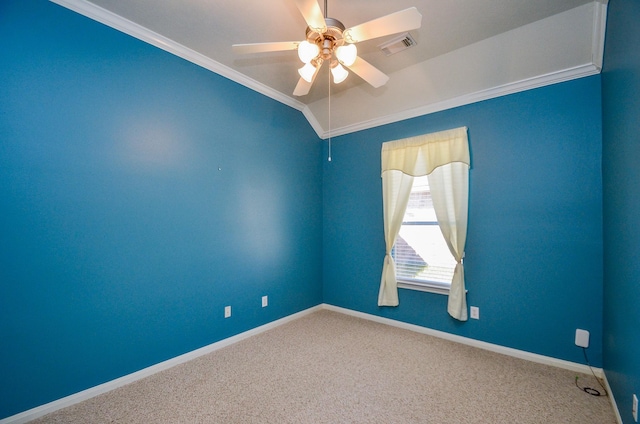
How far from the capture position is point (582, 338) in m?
2.26

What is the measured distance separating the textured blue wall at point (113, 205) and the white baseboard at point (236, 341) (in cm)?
6

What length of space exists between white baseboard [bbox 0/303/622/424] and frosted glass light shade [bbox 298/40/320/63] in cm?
277

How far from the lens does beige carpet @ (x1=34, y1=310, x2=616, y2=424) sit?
69.7 inches

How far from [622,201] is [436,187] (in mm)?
1489

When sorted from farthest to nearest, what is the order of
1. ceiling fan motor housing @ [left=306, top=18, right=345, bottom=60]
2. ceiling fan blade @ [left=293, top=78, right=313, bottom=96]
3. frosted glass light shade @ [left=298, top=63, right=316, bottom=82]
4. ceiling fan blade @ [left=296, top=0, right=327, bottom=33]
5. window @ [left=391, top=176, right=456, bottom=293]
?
window @ [left=391, top=176, right=456, bottom=293]
ceiling fan blade @ [left=293, top=78, right=313, bottom=96]
frosted glass light shade @ [left=298, top=63, right=316, bottom=82]
ceiling fan motor housing @ [left=306, top=18, right=345, bottom=60]
ceiling fan blade @ [left=296, top=0, right=327, bottom=33]

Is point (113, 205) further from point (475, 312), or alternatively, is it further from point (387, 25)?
point (475, 312)

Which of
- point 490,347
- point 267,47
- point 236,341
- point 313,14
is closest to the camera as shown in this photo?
point 313,14

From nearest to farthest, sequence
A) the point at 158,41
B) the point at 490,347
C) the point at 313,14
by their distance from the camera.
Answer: the point at 313,14 < the point at 158,41 < the point at 490,347

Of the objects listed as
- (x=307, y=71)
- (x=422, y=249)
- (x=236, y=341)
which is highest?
(x=307, y=71)

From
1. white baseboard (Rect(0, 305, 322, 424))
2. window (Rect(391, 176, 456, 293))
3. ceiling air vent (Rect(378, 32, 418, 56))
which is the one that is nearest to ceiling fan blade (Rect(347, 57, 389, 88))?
ceiling air vent (Rect(378, 32, 418, 56))

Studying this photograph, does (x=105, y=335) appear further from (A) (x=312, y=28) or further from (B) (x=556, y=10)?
(B) (x=556, y=10)

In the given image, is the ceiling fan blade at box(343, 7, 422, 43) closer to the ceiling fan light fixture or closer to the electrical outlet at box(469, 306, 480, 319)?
the ceiling fan light fixture

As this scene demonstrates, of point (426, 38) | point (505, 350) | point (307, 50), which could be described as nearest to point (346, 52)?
point (307, 50)

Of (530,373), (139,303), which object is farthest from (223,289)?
(530,373)
